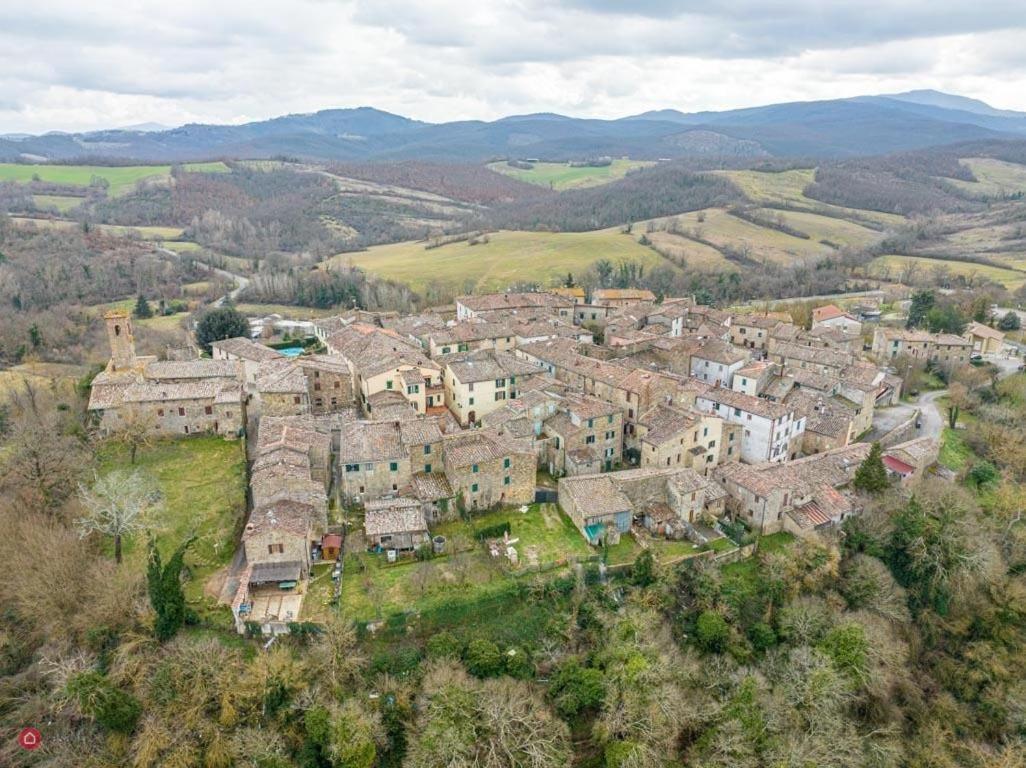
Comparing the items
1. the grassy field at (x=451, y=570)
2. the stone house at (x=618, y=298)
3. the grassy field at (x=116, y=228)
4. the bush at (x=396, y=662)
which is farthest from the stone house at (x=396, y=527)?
the grassy field at (x=116, y=228)

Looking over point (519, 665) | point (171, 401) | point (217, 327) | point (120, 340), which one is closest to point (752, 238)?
point (217, 327)

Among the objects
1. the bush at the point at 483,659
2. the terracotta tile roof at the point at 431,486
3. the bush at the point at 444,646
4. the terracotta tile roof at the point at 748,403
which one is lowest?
the bush at the point at 483,659

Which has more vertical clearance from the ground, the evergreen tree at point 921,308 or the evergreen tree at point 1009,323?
the evergreen tree at point 921,308

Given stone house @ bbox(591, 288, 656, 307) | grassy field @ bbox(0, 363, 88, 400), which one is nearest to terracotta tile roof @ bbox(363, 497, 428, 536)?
grassy field @ bbox(0, 363, 88, 400)

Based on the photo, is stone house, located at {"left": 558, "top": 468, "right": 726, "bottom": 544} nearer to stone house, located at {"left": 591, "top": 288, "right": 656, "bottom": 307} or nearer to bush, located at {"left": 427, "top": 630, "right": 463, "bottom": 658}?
bush, located at {"left": 427, "top": 630, "right": 463, "bottom": 658}

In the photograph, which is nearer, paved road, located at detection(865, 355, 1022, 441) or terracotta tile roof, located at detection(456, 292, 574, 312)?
paved road, located at detection(865, 355, 1022, 441)

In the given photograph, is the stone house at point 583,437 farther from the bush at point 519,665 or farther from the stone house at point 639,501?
the bush at point 519,665
